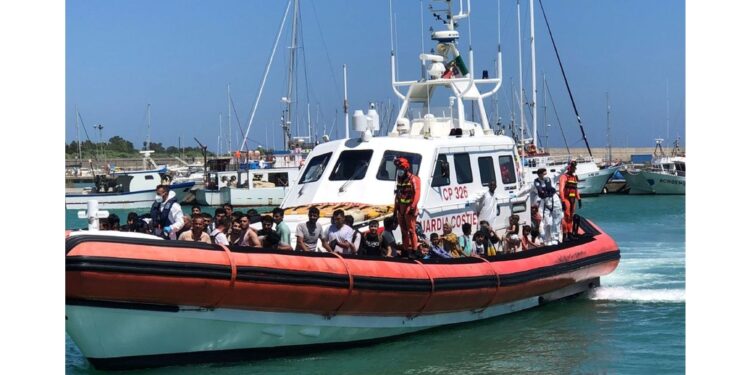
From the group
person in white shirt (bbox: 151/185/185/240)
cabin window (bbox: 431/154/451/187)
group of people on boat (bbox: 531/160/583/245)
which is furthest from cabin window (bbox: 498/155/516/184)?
person in white shirt (bbox: 151/185/185/240)

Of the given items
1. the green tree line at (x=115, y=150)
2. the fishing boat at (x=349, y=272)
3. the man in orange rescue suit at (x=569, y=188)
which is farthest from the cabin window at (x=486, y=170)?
the green tree line at (x=115, y=150)

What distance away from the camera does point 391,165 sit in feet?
40.4

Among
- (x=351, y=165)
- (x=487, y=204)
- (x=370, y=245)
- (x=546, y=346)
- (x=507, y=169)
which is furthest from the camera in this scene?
(x=507, y=169)

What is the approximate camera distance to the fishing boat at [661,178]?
46594 mm

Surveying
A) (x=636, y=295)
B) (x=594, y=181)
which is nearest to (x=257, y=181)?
(x=594, y=181)

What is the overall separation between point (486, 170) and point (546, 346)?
2725 mm

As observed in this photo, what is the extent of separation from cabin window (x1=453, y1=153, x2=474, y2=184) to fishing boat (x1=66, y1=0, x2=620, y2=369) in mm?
25

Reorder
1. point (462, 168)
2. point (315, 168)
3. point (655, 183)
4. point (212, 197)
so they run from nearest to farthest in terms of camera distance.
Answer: point (462, 168), point (315, 168), point (212, 197), point (655, 183)

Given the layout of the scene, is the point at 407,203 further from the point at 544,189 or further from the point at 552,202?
the point at 552,202

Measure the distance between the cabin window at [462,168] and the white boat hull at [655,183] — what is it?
35.5 meters

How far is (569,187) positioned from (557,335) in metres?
2.15

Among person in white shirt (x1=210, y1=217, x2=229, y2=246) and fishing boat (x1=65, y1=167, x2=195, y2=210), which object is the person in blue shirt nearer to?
person in white shirt (x1=210, y1=217, x2=229, y2=246)

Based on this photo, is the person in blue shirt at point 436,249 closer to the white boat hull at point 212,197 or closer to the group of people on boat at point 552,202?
the group of people on boat at point 552,202
